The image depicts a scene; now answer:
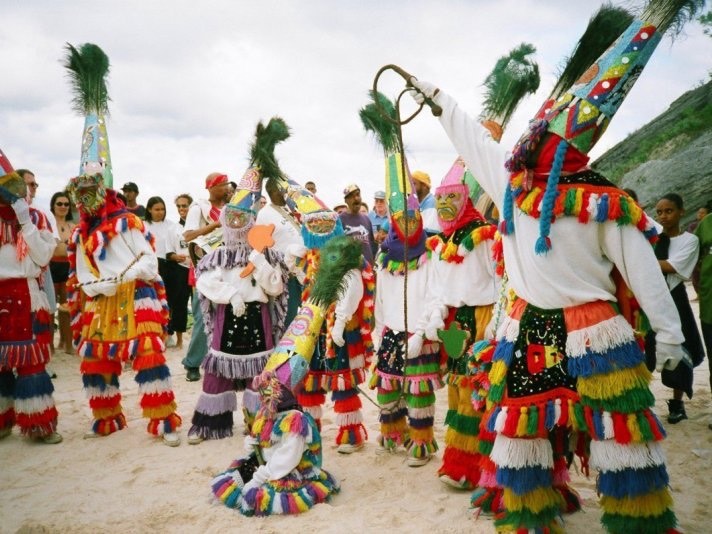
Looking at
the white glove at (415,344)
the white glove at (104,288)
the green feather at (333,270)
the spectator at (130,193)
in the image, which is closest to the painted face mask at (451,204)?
the green feather at (333,270)

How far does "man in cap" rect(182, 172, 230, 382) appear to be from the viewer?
20.6ft

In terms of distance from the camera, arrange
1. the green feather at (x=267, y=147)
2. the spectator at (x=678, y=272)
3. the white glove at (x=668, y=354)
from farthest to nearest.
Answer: the green feather at (x=267, y=147) → the spectator at (x=678, y=272) → the white glove at (x=668, y=354)

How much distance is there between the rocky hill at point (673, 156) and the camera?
47.8 ft

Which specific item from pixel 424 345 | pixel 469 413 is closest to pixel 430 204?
pixel 424 345

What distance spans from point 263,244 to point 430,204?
1859mm

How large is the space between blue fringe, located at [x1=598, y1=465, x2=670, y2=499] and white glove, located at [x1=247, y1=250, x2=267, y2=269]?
3.17m

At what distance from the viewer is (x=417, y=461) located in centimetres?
442

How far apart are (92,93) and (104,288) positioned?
1.97m

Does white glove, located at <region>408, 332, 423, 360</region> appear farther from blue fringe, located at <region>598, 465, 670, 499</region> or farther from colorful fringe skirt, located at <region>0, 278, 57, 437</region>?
colorful fringe skirt, located at <region>0, 278, 57, 437</region>

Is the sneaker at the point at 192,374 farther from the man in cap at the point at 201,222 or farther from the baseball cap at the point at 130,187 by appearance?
the baseball cap at the point at 130,187

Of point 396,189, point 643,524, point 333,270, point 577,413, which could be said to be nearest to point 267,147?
point 396,189

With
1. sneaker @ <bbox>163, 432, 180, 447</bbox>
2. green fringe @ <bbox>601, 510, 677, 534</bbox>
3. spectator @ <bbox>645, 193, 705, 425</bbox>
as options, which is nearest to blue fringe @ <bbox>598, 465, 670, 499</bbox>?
green fringe @ <bbox>601, 510, 677, 534</bbox>

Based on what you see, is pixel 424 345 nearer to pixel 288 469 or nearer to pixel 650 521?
pixel 288 469

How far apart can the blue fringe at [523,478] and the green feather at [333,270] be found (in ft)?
5.40
